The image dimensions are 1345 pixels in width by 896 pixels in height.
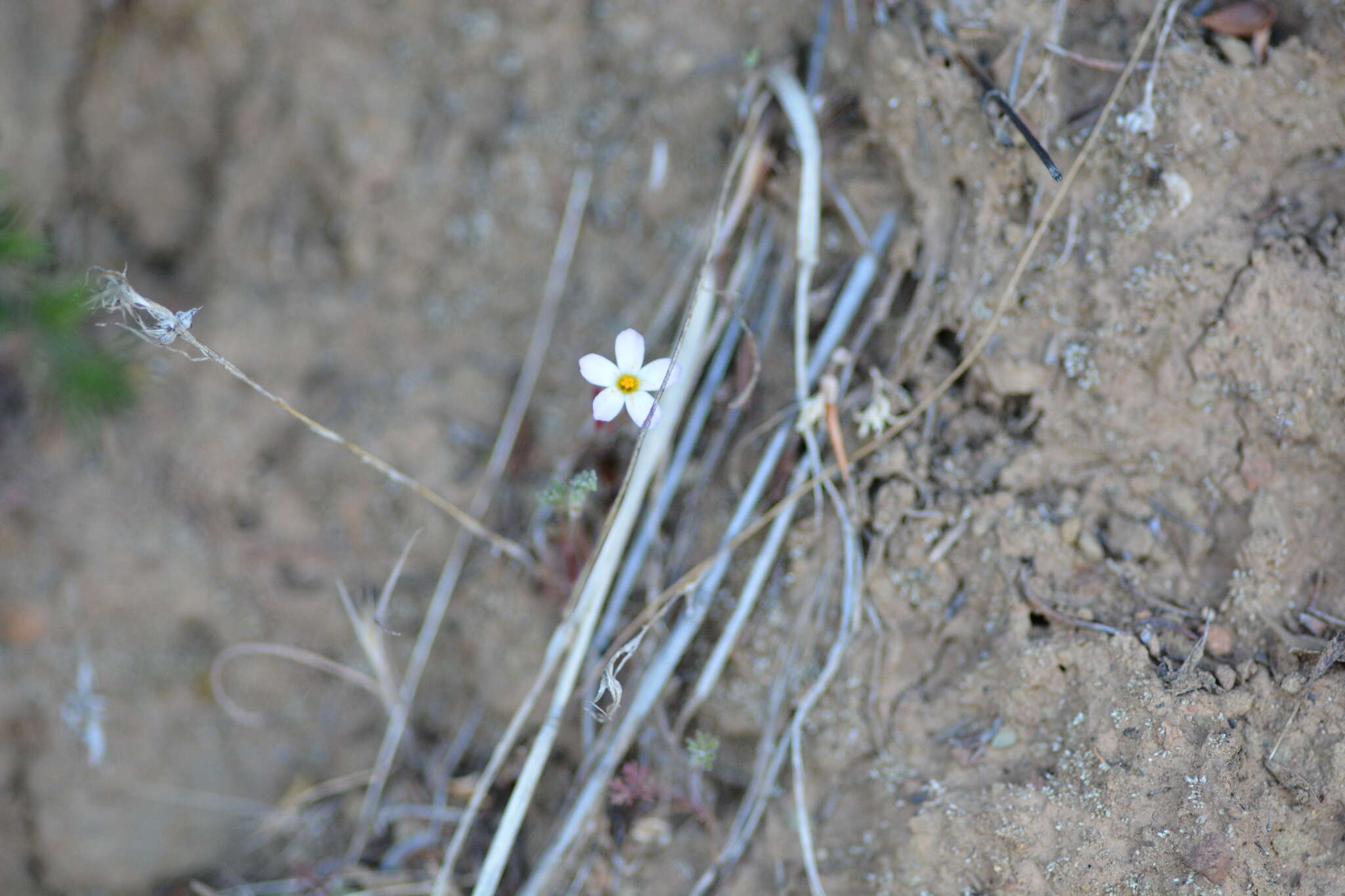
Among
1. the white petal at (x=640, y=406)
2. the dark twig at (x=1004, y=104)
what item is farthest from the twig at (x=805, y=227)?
the white petal at (x=640, y=406)

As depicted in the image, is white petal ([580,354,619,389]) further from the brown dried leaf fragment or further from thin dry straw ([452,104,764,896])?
the brown dried leaf fragment

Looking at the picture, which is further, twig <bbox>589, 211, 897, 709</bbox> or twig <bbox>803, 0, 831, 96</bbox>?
twig <bbox>803, 0, 831, 96</bbox>

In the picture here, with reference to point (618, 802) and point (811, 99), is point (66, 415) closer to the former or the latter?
point (618, 802)

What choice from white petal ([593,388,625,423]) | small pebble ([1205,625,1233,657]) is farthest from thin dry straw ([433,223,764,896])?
small pebble ([1205,625,1233,657])

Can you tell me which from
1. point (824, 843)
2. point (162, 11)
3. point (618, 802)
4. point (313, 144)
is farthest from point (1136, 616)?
point (162, 11)

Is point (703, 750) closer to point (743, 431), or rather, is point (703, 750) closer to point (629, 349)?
point (743, 431)
